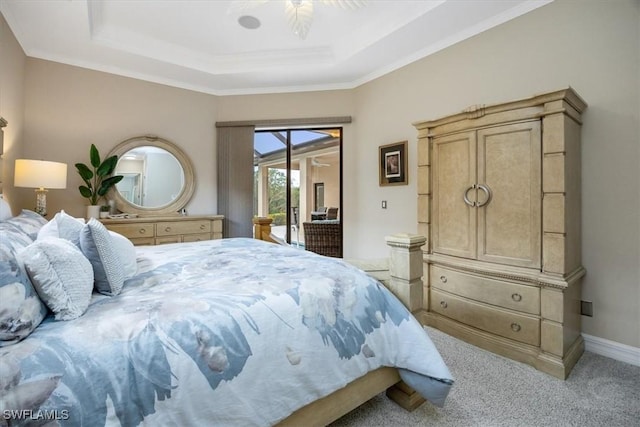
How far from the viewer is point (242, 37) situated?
328 centimetres

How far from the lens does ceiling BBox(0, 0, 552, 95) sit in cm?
257

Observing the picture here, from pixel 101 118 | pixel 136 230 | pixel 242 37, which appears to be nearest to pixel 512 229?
pixel 242 37

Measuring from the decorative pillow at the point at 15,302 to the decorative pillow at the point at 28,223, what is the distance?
65 cm

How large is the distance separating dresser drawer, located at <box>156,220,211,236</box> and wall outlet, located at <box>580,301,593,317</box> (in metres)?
3.77

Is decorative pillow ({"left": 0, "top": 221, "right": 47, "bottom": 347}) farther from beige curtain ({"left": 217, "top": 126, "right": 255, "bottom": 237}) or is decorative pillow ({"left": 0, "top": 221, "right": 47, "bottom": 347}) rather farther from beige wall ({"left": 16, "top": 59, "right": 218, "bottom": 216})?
beige curtain ({"left": 217, "top": 126, "right": 255, "bottom": 237})

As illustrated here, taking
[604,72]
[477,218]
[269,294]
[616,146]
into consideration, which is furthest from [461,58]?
[269,294]

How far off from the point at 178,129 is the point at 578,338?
4650 mm

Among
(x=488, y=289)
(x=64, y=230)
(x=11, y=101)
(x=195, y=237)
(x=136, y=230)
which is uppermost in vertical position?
(x=11, y=101)

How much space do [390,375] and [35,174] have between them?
316 centimetres

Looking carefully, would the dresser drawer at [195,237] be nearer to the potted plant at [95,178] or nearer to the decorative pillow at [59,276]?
the potted plant at [95,178]

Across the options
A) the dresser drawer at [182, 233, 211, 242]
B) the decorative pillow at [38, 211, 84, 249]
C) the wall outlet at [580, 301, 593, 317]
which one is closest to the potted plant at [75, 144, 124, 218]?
the dresser drawer at [182, 233, 211, 242]

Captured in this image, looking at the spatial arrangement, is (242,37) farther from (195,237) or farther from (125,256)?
(125,256)

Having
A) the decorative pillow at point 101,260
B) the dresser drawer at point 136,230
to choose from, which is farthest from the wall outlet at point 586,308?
the dresser drawer at point 136,230

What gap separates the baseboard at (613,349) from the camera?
1973 millimetres
